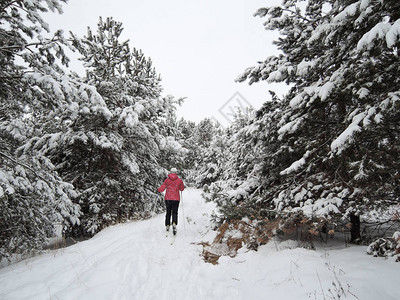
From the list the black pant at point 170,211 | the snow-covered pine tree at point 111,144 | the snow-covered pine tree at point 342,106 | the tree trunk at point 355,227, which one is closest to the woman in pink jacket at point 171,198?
the black pant at point 170,211

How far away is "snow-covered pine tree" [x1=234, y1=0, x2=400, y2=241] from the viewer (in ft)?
10.4

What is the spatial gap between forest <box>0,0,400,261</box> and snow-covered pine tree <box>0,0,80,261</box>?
0.03 m

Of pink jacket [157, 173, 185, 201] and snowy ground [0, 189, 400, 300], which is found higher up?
pink jacket [157, 173, 185, 201]

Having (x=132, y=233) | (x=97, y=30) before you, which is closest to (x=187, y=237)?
(x=132, y=233)

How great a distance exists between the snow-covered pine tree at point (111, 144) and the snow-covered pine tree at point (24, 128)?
188cm

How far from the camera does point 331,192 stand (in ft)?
14.2

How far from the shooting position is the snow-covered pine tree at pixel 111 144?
8.68 meters

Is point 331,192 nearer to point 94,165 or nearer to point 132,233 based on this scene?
point 132,233

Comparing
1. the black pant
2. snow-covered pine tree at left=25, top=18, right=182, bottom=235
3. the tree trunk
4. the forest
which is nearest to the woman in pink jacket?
the black pant

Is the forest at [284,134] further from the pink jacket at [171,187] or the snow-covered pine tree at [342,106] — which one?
the pink jacket at [171,187]

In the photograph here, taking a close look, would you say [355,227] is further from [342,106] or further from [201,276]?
[201,276]

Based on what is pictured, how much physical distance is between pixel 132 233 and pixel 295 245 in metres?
5.07

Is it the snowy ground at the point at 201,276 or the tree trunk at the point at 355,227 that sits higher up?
the tree trunk at the point at 355,227

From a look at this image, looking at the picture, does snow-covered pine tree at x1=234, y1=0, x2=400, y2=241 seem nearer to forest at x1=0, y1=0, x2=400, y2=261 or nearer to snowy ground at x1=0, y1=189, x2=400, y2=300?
forest at x1=0, y1=0, x2=400, y2=261
